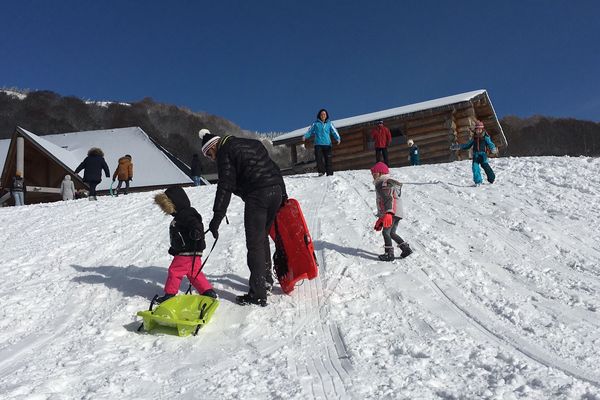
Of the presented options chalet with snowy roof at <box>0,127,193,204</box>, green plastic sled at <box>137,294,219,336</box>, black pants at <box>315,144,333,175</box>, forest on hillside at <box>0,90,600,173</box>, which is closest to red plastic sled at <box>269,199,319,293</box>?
green plastic sled at <box>137,294,219,336</box>

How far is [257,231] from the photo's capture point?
4203 millimetres

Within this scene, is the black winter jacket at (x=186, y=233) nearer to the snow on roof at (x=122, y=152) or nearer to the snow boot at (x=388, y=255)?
the snow boot at (x=388, y=255)

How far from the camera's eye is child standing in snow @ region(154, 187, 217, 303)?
426cm

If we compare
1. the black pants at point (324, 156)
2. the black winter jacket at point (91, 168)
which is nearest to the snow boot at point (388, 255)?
the black pants at point (324, 156)

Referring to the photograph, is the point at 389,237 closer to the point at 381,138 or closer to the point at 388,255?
the point at 388,255

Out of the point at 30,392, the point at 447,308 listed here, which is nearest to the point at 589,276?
the point at 447,308

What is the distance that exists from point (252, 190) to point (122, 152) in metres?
26.7

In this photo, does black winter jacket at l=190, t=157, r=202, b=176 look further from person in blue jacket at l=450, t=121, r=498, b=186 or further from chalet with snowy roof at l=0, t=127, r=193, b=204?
person in blue jacket at l=450, t=121, r=498, b=186

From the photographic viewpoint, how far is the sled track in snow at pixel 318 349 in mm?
2627

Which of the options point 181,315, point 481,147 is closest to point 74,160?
point 481,147

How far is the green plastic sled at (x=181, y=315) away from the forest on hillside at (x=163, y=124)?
48552mm

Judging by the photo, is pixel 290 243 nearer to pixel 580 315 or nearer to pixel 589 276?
pixel 580 315

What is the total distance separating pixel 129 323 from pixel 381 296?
2.34 metres

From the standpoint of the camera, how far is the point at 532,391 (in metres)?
2.38
